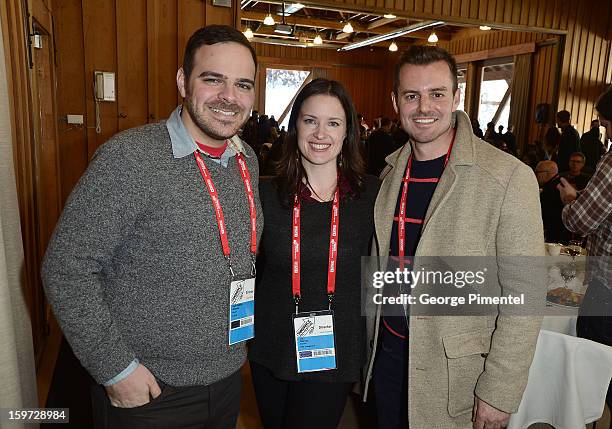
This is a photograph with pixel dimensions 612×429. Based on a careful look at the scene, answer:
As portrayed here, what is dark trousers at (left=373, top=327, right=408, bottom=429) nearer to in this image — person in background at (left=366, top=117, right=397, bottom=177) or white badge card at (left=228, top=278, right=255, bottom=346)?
white badge card at (left=228, top=278, right=255, bottom=346)

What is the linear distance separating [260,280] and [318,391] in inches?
18.1

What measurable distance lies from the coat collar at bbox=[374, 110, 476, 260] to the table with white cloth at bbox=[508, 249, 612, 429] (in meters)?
0.91

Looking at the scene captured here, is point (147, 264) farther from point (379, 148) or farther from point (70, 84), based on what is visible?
point (379, 148)

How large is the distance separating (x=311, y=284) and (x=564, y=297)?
1579 millimetres

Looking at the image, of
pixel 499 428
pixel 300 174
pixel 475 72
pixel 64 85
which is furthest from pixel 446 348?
pixel 475 72

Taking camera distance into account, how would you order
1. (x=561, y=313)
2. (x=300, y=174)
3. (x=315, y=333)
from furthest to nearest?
(x=561, y=313) → (x=300, y=174) → (x=315, y=333)

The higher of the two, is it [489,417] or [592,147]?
[592,147]

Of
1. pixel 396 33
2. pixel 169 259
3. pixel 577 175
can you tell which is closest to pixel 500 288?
pixel 169 259

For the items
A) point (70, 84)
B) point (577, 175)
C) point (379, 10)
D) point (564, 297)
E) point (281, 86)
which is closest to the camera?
point (564, 297)

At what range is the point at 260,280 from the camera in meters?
1.79

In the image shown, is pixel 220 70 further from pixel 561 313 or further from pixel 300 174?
pixel 561 313

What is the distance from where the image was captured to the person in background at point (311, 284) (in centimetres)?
170

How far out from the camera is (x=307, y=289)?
1.71 meters

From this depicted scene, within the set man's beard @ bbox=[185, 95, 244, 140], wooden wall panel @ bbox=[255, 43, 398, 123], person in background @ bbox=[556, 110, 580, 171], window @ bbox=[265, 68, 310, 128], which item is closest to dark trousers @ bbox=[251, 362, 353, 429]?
man's beard @ bbox=[185, 95, 244, 140]
